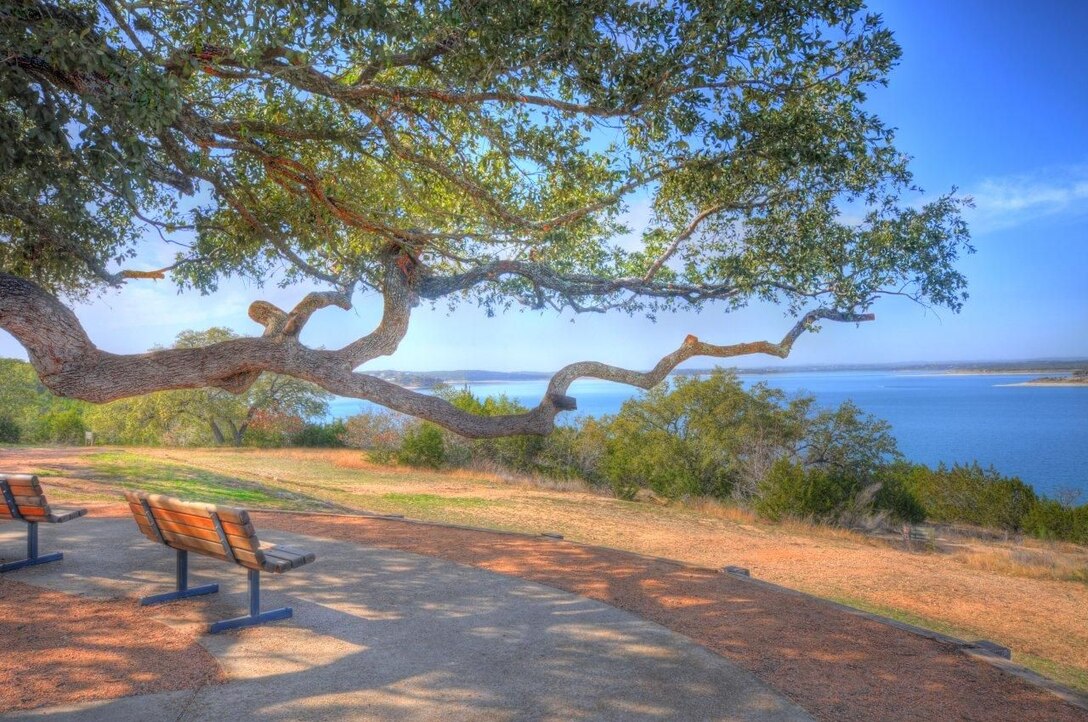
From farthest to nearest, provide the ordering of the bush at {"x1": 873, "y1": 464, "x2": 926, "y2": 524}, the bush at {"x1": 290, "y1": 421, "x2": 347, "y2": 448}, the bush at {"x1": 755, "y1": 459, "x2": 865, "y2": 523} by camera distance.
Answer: the bush at {"x1": 290, "y1": 421, "x2": 347, "y2": 448}
the bush at {"x1": 873, "y1": 464, "x2": 926, "y2": 524}
the bush at {"x1": 755, "y1": 459, "x2": 865, "y2": 523}

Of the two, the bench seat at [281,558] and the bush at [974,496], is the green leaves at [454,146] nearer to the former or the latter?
the bench seat at [281,558]

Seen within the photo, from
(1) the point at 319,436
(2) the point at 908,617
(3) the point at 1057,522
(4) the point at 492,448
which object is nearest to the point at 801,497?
(3) the point at 1057,522

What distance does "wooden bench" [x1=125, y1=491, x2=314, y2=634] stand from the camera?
472 centimetres

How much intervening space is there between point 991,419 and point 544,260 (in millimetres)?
100508

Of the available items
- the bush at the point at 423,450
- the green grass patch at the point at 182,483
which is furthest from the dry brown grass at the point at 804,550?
the bush at the point at 423,450

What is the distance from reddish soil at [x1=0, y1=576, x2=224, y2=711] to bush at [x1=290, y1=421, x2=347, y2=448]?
98.3 ft

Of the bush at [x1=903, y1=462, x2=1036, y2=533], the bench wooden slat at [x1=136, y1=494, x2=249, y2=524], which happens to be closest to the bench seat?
the bench wooden slat at [x1=136, y1=494, x2=249, y2=524]

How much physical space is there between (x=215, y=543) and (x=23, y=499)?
2.82m

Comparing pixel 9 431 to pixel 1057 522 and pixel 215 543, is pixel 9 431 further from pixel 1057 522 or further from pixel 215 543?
pixel 1057 522

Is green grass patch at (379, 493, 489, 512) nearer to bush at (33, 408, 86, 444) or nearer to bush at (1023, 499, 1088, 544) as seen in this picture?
bush at (1023, 499, 1088, 544)

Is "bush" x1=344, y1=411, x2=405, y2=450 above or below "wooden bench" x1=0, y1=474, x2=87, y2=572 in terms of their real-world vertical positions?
below

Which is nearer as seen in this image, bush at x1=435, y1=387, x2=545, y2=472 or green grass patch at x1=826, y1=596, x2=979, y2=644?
green grass patch at x1=826, y1=596, x2=979, y2=644

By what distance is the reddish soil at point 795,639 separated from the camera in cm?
397

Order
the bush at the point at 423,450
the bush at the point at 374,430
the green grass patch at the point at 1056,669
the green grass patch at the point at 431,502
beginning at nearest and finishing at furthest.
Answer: the green grass patch at the point at 1056,669 → the green grass patch at the point at 431,502 → the bush at the point at 423,450 → the bush at the point at 374,430
